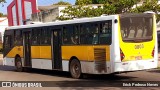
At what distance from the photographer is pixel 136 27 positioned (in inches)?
636

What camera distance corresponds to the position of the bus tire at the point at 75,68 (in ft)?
57.9

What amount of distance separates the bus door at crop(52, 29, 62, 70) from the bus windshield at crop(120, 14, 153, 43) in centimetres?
415

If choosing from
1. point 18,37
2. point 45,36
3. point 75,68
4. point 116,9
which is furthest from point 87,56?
point 116,9

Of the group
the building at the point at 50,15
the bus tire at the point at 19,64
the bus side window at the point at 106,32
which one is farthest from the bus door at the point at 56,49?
the building at the point at 50,15

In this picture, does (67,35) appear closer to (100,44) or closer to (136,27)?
(100,44)

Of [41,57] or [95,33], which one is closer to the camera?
[95,33]

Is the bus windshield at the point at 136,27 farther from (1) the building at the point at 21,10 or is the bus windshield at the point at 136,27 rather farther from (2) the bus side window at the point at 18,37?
(1) the building at the point at 21,10

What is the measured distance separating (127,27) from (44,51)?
5626mm

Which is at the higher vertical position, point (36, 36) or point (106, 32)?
point (106, 32)

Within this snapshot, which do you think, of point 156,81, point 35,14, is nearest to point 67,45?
point 156,81

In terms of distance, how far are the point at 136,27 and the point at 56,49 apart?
465cm

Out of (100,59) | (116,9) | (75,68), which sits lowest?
(75,68)

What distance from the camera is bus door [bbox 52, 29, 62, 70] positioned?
1911cm

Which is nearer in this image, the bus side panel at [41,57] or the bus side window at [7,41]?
the bus side panel at [41,57]
